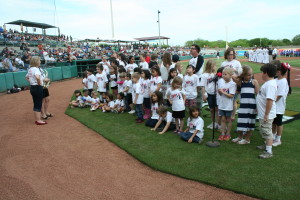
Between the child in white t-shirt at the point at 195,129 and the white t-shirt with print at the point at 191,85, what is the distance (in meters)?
→ 0.94

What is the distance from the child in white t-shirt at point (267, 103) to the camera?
411 cm

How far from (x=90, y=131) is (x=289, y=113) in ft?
19.2

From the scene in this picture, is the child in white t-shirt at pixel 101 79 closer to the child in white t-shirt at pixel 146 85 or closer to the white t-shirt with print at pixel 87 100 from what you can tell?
the white t-shirt with print at pixel 87 100

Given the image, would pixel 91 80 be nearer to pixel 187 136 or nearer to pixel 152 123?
pixel 152 123

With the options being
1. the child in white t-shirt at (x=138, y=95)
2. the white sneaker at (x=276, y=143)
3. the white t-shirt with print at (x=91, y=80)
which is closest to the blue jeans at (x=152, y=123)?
the child in white t-shirt at (x=138, y=95)

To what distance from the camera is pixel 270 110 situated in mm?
4227

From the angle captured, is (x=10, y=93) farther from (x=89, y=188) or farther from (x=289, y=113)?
(x=289, y=113)

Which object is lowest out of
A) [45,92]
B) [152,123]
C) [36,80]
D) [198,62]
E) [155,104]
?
[152,123]

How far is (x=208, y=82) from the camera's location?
19.3 feet

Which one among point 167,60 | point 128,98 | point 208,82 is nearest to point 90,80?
point 128,98

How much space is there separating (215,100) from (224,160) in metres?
1.70

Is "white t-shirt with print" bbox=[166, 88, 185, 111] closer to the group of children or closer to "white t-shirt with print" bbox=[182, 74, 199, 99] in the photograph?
the group of children

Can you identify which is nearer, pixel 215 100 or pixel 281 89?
pixel 281 89

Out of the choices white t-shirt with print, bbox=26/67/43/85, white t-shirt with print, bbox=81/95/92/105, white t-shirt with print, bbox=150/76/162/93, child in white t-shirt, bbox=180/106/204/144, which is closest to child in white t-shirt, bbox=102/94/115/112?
white t-shirt with print, bbox=81/95/92/105
